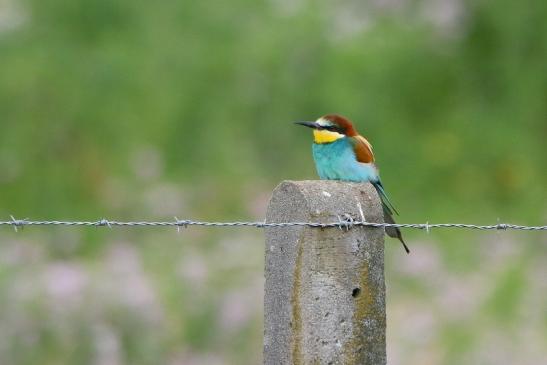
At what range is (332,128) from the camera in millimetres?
4742

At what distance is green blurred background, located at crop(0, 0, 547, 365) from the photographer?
8.65 metres

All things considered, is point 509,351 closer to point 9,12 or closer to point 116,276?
point 116,276

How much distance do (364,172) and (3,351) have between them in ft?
9.96

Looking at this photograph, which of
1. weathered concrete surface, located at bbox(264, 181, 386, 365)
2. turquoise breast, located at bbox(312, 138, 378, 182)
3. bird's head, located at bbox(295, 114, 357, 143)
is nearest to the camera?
weathered concrete surface, located at bbox(264, 181, 386, 365)

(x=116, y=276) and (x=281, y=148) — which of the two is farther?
(x=281, y=148)

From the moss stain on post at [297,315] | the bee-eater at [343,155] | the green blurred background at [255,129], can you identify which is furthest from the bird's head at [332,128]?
the green blurred background at [255,129]

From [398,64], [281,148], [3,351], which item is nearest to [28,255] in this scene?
[3,351]

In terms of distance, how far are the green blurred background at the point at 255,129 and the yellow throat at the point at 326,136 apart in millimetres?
3028

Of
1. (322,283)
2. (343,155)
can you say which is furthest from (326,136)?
(322,283)

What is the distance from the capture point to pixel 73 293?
7266 millimetres

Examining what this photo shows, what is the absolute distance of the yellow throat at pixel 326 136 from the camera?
4715 mm

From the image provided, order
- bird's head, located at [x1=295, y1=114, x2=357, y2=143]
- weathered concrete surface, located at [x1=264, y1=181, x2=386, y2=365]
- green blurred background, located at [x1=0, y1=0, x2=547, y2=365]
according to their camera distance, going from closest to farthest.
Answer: weathered concrete surface, located at [x1=264, y1=181, x2=386, y2=365]
bird's head, located at [x1=295, y1=114, x2=357, y2=143]
green blurred background, located at [x1=0, y1=0, x2=547, y2=365]

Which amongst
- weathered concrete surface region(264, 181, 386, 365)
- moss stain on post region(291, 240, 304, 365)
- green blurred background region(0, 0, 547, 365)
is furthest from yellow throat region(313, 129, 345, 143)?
green blurred background region(0, 0, 547, 365)

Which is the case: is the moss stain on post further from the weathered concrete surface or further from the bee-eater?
the bee-eater
